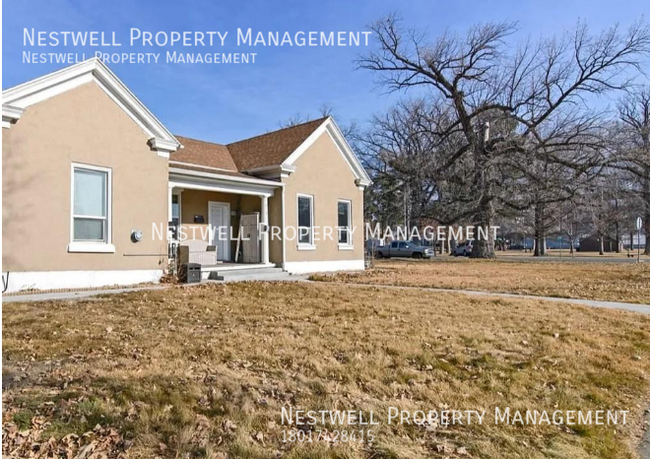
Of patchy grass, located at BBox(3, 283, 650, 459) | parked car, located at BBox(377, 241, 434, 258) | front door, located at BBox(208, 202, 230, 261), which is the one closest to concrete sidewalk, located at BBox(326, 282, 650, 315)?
patchy grass, located at BBox(3, 283, 650, 459)

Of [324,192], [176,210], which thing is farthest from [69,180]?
[324,192]

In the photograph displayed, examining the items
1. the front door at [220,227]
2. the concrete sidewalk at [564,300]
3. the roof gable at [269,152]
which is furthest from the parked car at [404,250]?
the concrete sidewalk at [564,300]

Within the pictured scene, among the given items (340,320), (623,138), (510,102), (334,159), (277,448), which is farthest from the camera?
(510,102)

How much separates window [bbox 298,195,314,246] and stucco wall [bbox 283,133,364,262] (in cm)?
20

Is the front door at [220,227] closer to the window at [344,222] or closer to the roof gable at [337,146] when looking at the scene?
the roof gable at [337,146]

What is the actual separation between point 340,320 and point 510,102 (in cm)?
2738

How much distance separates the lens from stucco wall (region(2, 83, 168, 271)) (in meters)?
10.1

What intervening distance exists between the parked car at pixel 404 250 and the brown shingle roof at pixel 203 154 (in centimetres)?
2118

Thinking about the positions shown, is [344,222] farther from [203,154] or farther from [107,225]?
[107,225]

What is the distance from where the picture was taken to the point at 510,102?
30.2 metres

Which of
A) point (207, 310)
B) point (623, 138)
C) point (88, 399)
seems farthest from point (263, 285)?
point (623, 138)

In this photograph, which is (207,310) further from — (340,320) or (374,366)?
(374,366)

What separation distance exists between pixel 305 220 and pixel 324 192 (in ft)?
5.19

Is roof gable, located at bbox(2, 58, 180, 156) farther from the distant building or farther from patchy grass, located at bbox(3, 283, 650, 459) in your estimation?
the distant building
